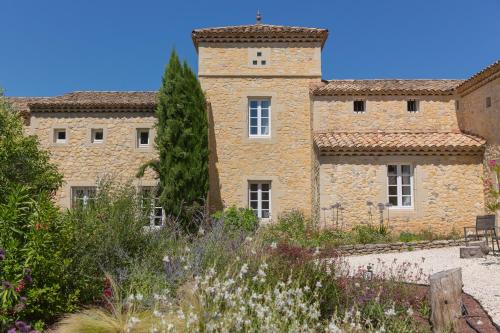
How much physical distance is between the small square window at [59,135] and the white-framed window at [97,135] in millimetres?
1032

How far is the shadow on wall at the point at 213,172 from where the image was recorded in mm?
14883

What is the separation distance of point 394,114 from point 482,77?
294 cm

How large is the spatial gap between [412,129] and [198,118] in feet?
24.4

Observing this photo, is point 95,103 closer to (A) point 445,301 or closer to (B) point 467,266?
(B) point 467,266

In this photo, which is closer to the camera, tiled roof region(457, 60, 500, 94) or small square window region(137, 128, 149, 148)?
tiled roof region(457, 60, 500, 94)

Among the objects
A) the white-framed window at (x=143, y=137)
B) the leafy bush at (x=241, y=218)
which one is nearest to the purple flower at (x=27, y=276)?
the leafy bush at (x=241, y=218)

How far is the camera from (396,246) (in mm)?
11602

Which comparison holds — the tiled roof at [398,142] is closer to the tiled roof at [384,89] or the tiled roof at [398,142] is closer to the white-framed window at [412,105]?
the white-framed window at [412,105]

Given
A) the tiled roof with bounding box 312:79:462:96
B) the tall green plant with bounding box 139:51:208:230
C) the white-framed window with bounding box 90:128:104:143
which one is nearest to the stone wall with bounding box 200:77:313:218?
the tiled roof with bounding box 312:79:462:96

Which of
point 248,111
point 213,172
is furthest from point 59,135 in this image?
point 248,111

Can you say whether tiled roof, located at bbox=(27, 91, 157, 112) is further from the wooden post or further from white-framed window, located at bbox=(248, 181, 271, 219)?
the wooden post

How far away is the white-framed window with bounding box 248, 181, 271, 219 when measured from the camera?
585 inches

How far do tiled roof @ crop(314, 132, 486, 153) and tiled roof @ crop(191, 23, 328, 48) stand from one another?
363cm

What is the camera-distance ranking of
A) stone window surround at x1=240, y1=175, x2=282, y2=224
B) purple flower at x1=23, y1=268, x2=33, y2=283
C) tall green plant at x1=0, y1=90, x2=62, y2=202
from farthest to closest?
stone window surround at x1=240, y1=175, x2=282, y2=224
tall green plant at x1=0, y1=90, x2=62, y2=202
purple flower at x1=23, y1=268, x2=33, y2=283
